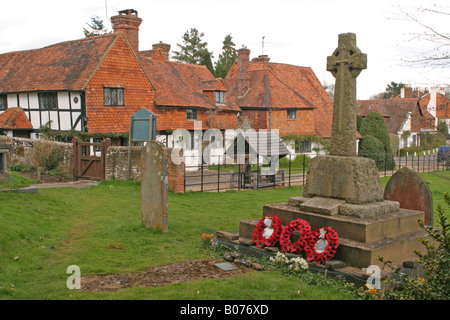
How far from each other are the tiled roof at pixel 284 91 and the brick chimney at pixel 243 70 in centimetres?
43

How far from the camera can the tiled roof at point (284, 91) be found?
36.1m

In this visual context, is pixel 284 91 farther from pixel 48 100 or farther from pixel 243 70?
pixel 48 100

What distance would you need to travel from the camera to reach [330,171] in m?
8.92

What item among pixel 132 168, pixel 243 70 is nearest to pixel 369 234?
pixel 132 168

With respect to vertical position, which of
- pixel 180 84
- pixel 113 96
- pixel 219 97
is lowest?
pixel 113 96

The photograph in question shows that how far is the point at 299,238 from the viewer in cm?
831

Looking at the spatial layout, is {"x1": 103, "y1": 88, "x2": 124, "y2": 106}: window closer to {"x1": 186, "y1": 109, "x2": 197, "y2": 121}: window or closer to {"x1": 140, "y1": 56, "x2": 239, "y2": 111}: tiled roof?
{"x1": 140, "y1": 56, "x2": 239, "y2": 111}: tiled roof

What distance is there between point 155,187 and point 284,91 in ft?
93.3

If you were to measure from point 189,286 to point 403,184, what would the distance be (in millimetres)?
6144

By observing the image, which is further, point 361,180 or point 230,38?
point 230,38

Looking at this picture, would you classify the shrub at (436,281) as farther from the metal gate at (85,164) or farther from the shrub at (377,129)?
the shrub at (377,129)

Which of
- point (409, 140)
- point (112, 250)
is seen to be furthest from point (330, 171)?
point (409, 140)

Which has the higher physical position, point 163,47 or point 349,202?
point 163,47
